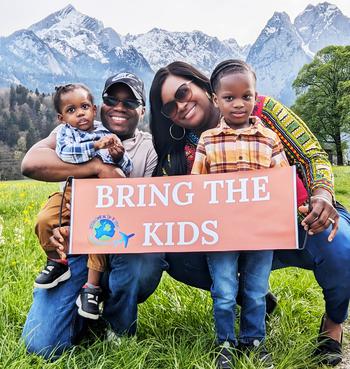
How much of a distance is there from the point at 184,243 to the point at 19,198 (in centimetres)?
411

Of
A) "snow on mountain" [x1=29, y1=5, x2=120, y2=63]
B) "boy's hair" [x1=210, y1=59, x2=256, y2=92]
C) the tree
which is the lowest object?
"boy's hair" [x1=210, y1=59, x2=256, y2=92]

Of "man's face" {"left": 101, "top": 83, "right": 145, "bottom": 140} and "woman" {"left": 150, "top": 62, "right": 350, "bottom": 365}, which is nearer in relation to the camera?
"woman" {"left": 150, "top": 62, "right": 350, "bottom": 365}

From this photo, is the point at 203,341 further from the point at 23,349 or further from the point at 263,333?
the point at 23,349

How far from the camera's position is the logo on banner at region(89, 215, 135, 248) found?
7.31 feet

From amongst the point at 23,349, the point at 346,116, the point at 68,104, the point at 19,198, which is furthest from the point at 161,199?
the point at 346,116

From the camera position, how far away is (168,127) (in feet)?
7.98

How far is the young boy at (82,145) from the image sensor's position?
224cm

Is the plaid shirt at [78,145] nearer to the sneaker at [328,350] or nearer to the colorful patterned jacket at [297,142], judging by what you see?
the colorful patterned jacket at [297,142]

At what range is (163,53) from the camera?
8.90 ft

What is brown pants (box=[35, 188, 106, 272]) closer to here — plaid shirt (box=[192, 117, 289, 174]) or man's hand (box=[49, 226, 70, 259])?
man's hand (box=[49, 226, 70, 259])

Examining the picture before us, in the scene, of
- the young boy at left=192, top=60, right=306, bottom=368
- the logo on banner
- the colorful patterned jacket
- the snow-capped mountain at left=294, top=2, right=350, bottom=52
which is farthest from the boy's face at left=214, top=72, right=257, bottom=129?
the snow-capped mountain at left=294, top=2, right=350, bottom=52

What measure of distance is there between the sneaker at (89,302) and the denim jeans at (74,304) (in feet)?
0.30

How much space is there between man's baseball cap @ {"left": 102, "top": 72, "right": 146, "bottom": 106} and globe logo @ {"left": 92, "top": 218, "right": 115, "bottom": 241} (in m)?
0.63

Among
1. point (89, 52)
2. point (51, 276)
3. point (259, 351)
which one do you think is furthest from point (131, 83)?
point (89, 52)
